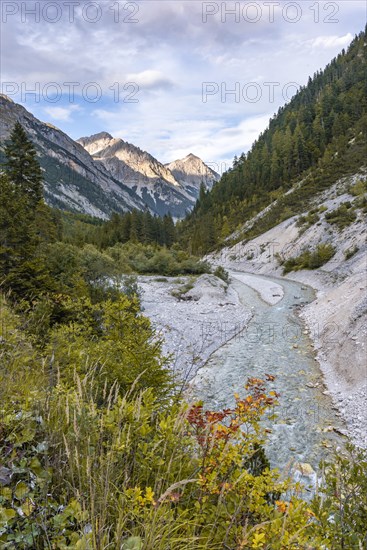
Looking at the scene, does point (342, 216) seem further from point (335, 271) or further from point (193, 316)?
point (193, 316)

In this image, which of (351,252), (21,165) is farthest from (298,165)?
(21,165)

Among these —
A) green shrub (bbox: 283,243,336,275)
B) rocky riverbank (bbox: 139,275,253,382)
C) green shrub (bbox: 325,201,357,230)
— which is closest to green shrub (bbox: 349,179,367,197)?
green shrub (bbox: 325,201,357,230)

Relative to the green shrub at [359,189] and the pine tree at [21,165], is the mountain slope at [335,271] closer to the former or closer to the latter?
the green shrub at [359,189]

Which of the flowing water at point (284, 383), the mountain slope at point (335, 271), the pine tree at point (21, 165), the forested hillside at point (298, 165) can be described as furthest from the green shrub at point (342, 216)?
the pine tree at point (21, 165)

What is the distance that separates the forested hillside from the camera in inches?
2440

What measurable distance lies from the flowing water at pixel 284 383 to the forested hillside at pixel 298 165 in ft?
138

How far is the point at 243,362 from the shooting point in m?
13.6

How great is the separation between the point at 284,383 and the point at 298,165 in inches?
3104

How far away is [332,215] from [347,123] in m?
50.2

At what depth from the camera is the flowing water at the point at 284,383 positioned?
26.6 ft

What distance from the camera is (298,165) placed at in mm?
79438

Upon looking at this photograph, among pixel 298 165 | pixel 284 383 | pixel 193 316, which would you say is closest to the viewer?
pixel 284 383

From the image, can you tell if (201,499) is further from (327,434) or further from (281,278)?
(281,278)

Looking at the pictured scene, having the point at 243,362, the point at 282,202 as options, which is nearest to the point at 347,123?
the point at 282,202
